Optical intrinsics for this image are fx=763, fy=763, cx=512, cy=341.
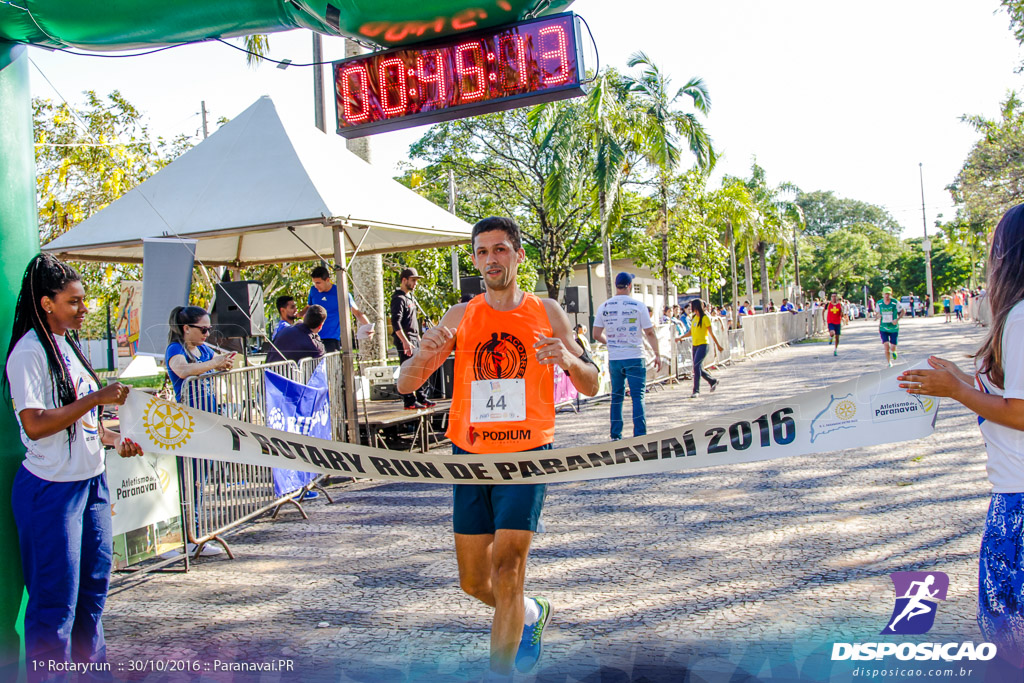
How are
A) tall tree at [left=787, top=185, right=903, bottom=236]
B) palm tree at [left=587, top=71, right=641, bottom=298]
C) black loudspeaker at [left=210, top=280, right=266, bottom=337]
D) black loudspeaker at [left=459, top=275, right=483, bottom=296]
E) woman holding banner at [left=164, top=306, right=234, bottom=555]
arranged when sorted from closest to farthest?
1. woman holding banner at [left=164, top=306, right=234, bottom=555]
2. black loudspeaker at [left=210, top=280, right=266, bottom=337]
3. black loudspeaker at [left=459, top=275, right=483, bottom=296]
4. palm tree at [left=587, top=71, right=641, bottom=298]
5. tall tree at [left=787, top=185, right=903, bottom=236]

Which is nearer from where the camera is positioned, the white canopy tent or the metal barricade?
the metal barricade

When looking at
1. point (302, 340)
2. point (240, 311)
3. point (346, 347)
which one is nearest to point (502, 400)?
point (346, 347)

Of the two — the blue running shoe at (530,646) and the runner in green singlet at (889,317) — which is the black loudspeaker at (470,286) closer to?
the runner in green singlet at (889,317)

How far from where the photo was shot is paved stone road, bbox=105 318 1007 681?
12.1ft

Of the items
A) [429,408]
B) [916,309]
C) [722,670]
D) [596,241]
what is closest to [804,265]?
[916,309]

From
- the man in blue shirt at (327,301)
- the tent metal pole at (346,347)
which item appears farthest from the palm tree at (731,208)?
the tent metal pole at (346,347)

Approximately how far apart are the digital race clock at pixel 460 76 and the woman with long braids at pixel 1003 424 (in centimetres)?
231

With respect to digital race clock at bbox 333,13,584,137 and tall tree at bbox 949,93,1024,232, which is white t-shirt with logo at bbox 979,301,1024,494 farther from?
tall tree at bbox 949,93,1024,232

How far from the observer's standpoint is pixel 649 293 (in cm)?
5456

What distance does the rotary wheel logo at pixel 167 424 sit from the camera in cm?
375

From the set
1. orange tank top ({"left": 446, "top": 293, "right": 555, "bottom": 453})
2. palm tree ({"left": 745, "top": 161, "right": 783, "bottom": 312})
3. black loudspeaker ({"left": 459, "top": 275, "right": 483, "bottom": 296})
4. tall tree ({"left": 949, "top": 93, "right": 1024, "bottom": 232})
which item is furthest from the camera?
palm tree ({"left": 745, "top": 161, "right": 783, "bottom": 312})

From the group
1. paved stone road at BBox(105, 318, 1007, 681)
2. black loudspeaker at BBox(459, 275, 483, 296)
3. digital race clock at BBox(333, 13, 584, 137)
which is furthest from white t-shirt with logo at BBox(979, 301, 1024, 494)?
black loudspeaker at BBox(459, 275, 483, 296)

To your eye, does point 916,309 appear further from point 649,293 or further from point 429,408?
point 429,408

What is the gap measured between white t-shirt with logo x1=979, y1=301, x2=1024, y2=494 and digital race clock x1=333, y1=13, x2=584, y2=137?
2.48m
